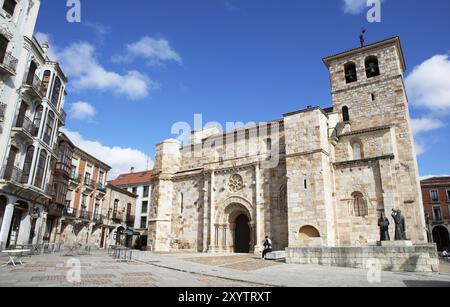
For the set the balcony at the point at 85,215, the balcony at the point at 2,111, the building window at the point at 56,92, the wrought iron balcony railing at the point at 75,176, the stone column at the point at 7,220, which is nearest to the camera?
the balcony at the point at 2,111

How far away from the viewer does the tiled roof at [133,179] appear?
1695 inches

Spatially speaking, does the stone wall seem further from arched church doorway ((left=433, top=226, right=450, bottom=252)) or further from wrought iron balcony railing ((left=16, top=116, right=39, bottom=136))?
arched church doorway ((left=433, top=226, right=450, bottom=252))

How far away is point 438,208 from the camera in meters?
43.2

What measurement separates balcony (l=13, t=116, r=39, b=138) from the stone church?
36.1 feet

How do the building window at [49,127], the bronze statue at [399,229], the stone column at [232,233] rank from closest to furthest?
the bronze statue at [399,229], the building window at [49,127], the stone column at [232,233]

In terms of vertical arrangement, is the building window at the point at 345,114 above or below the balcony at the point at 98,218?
above

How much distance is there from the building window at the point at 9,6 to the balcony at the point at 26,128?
19.8 ft

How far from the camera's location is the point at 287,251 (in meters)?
14.3

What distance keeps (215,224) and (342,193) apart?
9410 millimetres

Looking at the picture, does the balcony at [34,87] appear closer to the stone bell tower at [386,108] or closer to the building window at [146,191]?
the stone bell tower at [386,108]

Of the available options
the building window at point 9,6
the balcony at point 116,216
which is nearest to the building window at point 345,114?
the building window at point 9,6

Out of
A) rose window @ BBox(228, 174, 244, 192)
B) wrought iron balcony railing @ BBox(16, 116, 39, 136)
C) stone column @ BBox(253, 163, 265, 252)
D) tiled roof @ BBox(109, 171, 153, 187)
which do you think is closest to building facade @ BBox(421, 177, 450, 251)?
stone column @ BBox(253, 163, 265, 252)

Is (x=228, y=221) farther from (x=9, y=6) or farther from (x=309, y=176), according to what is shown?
(x=9, y=6)

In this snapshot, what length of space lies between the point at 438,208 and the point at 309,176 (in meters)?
35.2
